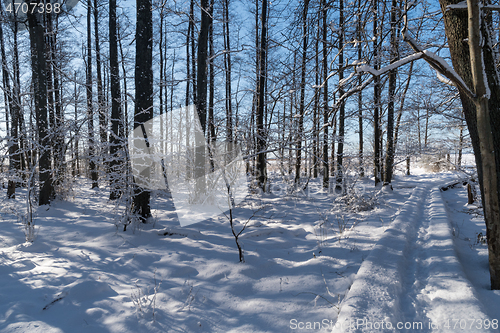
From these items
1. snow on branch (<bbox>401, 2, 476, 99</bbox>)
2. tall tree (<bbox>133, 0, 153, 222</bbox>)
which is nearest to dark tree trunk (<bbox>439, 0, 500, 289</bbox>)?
snow on branch (<bbox>401, 2, 476, 99</bbox>)

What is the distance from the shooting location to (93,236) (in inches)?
169

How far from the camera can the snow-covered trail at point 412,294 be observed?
181 cm

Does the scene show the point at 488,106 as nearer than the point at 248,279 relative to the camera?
Yes

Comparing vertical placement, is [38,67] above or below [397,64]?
above

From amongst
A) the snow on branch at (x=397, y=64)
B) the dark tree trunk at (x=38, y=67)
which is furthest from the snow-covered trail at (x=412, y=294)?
the dark tree trunk at (x=38, y=67)

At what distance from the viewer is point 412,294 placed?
234cm

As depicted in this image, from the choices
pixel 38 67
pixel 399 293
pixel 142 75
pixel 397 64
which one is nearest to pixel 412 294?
pixel 399 293

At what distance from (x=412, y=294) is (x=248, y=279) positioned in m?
1.69

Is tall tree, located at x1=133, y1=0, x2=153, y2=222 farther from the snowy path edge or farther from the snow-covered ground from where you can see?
the snowy path edge

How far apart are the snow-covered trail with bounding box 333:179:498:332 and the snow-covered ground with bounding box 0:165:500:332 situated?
1 centimetres

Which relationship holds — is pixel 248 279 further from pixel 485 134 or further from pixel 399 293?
pixel 485 134

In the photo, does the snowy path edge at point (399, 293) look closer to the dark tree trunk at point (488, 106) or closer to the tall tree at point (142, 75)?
the dark tree trunk at point (488, 106)

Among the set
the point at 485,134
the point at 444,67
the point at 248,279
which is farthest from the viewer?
the point at 248,279

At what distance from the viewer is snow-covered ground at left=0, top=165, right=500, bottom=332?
2016 mm
